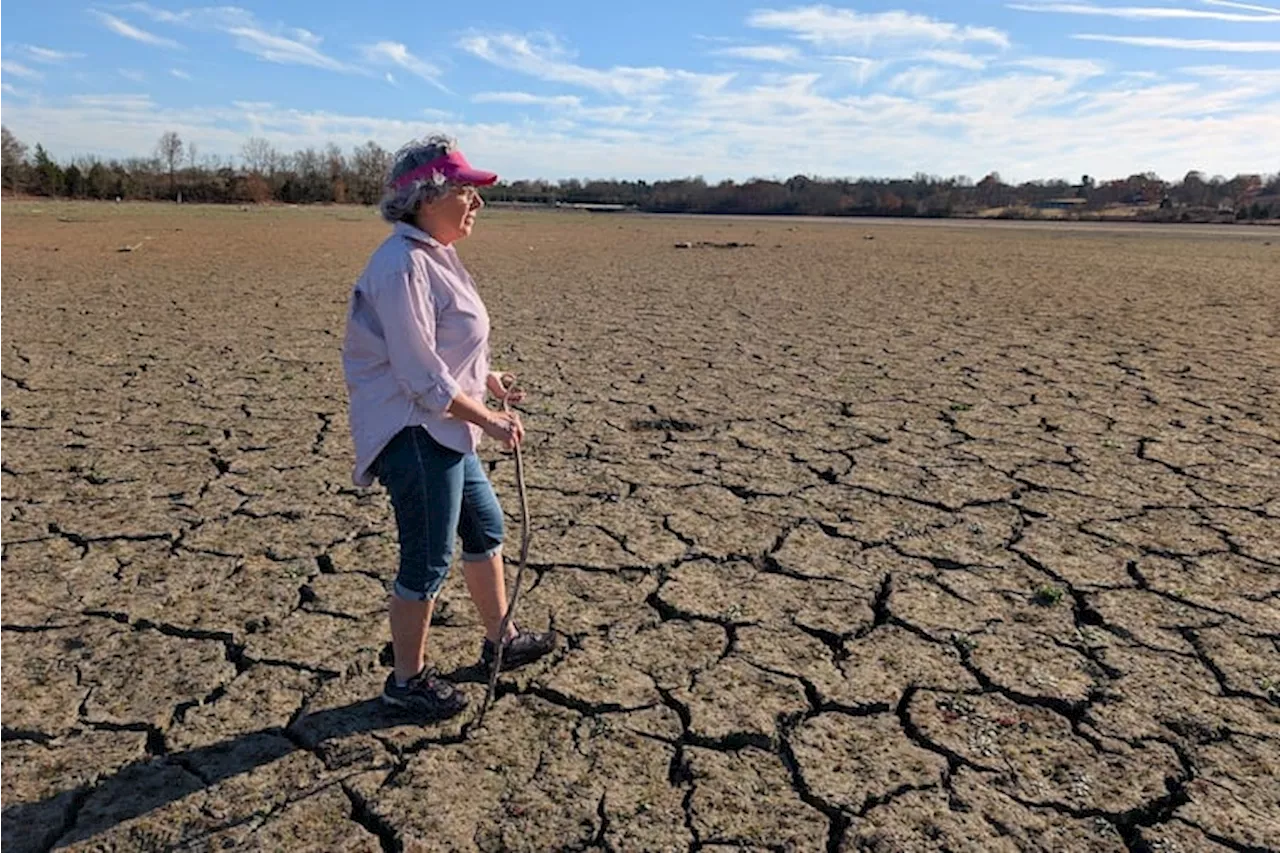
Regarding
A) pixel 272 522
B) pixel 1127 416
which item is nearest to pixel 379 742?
pixel 272 522

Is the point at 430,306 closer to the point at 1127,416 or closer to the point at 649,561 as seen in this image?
the point at 649,561

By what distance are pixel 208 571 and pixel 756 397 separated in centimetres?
355

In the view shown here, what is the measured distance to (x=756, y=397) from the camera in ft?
19.4

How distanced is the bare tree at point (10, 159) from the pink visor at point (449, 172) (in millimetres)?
58255

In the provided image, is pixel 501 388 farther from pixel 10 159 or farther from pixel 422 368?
pixel 10 159

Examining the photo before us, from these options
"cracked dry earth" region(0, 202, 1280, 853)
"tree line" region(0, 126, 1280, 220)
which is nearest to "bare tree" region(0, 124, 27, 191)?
"tree line" region(0, 126, 1280, 220)

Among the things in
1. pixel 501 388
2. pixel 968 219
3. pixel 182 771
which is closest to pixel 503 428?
pixel 501 388

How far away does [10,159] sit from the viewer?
5256cm

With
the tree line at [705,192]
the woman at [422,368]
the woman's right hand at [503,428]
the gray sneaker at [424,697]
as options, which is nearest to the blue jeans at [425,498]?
the woman at [422,368]

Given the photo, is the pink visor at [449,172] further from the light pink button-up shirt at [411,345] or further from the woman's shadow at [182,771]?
the woman's shadow at [182,771]

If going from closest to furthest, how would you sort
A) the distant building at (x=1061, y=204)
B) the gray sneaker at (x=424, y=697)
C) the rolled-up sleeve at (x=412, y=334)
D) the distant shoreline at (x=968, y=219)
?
the rolled-up sleeve at (x=412, y=334)
the gray sneaker at (x=424, y=697)
the distant shoreline at (x=968, y=219)
the distant building at (x=1061, y=204)

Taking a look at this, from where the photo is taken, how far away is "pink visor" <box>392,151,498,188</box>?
1.97 m

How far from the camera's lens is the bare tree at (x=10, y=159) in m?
49.6

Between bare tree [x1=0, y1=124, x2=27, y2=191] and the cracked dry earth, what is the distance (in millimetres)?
53250
